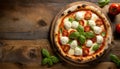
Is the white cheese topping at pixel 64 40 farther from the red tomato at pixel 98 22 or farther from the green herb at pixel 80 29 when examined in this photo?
the red tomato at pixel 98 22

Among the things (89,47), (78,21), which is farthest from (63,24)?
(89,47)

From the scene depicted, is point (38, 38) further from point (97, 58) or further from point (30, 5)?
point (97, 58)

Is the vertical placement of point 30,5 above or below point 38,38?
above

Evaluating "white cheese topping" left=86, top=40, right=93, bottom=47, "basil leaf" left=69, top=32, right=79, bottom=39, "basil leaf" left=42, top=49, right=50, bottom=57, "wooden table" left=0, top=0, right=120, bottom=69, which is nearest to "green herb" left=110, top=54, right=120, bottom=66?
"wooden table" left=0, top=0, right=120, bottom=69

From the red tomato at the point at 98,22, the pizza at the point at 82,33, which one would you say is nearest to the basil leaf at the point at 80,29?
the pizza at the point at 82,33

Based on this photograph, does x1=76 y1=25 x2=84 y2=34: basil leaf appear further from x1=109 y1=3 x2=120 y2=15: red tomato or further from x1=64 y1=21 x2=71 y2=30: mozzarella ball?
x1=109 y1=3 x2=120 y2=15: red tomato

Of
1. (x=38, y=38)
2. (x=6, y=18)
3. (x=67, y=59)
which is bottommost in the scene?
(x=67, y=59)
